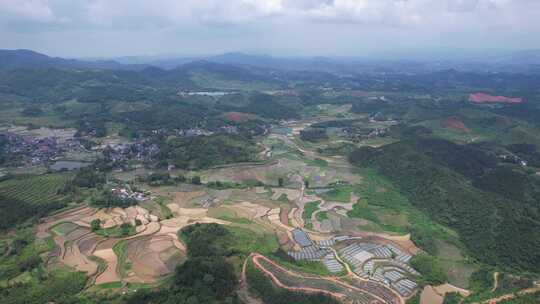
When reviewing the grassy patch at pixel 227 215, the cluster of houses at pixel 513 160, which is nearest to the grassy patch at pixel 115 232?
the grassy patch at pixel 227 215

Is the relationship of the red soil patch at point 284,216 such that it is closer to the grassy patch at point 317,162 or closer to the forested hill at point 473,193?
the forested hill at point 473,193

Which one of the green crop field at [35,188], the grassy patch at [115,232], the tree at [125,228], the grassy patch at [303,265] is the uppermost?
the green crop field at [35,188]

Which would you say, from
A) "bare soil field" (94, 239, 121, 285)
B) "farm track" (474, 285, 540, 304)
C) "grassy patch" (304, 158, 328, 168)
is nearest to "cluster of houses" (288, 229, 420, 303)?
"farm track" (474, 285, 540, 304)

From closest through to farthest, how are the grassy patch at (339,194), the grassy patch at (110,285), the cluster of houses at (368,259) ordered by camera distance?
1. the grassy patch at (110,285)
2. the cluster of houses at (368,259)
3. the grassy patch at (339,194)

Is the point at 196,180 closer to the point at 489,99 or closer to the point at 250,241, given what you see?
the point at 250,241

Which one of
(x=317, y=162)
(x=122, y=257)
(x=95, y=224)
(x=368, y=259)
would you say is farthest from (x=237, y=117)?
(x=368, y=259)

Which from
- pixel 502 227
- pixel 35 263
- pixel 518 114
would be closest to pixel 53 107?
pixel 35 263

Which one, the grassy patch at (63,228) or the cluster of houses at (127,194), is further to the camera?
the cluster of houses at (127,194)
